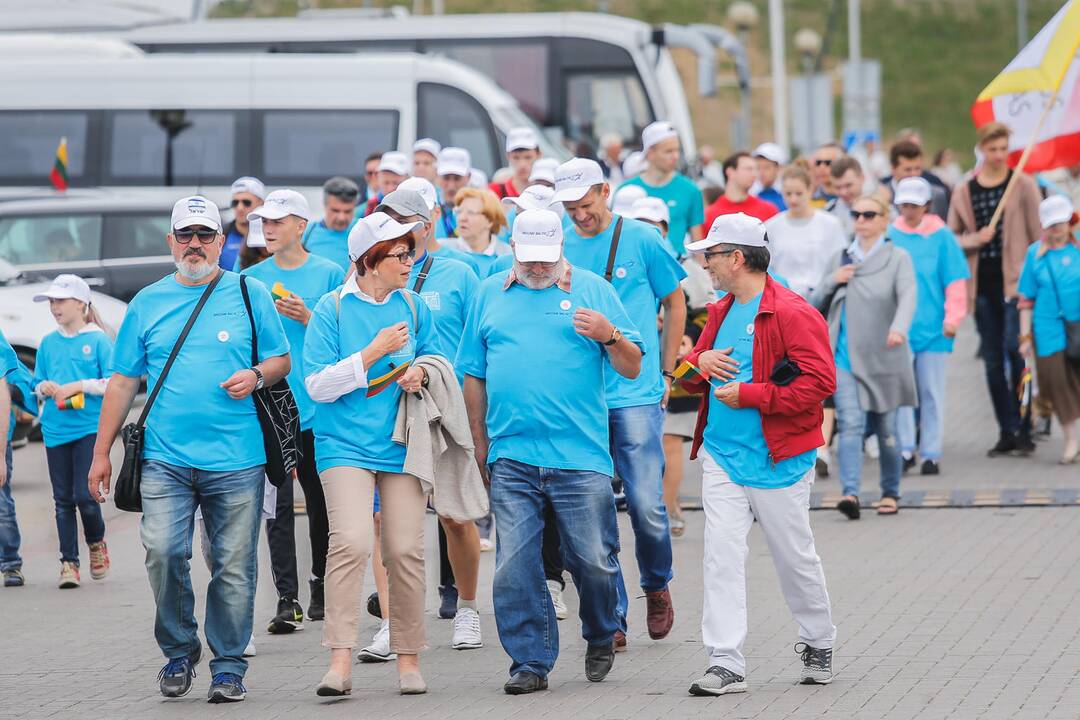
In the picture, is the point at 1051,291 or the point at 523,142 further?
the point at 1051,291

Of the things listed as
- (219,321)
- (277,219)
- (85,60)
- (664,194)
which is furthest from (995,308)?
(85,60)

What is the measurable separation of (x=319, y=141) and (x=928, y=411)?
11.0 m

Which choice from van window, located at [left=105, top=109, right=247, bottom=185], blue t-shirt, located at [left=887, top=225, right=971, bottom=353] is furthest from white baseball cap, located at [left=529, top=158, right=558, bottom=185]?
van window, located at [left=105, top=109, right=247, bottom=185]

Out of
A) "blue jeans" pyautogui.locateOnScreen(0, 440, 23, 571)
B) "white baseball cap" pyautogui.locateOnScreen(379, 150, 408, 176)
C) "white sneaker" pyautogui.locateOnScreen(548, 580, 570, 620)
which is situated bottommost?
"white sneaker" pyautogui.locateOnScreen(548, 580, 570, 620)

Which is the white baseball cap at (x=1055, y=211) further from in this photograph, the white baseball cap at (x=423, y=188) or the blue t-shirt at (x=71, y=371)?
the blue t-shirt at (x=71, y=371)

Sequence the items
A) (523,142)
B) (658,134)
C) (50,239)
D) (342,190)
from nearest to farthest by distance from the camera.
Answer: (342,190) → (658,134) → (523,142) → (50,239)

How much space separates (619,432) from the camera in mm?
8023

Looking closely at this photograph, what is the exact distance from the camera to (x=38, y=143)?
74.6ft

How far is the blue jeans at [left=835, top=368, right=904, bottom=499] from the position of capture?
37.0 feet

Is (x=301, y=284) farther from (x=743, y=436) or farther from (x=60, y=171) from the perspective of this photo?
(x=60, y=171)

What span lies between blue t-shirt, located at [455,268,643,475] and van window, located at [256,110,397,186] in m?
14.7

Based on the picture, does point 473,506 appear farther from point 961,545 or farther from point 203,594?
point 961,545

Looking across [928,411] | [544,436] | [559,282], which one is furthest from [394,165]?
[544,436]

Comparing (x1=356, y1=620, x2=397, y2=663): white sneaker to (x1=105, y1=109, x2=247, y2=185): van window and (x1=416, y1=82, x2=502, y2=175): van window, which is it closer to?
(x1=416, y1=82, x2=502, y2=175): van window
